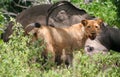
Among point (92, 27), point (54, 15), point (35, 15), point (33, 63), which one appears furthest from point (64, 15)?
point (33, 63)

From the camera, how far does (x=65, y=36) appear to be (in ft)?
35.9

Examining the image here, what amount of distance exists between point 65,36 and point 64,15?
1.43 meters

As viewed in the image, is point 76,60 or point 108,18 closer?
point 76,60

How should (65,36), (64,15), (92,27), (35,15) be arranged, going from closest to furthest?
(92,27)
(65,36)
(35,15)
(64,15)

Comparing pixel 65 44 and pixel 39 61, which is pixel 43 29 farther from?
pixel 39 61

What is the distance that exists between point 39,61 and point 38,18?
4224mm

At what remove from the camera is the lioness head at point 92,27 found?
1059 centimetres

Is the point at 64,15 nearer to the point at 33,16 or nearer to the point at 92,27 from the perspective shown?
the point at 33,16

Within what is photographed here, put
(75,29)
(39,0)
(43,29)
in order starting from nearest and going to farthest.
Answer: (43,29)
(75,29)
(39,0)

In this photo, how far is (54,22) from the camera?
40.0 feet

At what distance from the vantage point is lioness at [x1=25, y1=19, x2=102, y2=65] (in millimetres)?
10234

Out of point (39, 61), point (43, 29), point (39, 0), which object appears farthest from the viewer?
point (39, 0)

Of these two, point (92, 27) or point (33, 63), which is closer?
point (33, 63)

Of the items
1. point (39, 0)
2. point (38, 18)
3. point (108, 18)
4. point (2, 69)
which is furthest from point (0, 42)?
point (39, 0)
